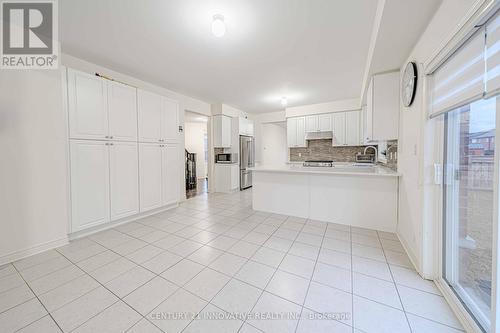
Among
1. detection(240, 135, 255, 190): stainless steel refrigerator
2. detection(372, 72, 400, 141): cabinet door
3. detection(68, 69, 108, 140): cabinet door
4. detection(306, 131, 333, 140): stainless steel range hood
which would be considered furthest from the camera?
detection(240, 135, 255, 190): stainless steel refrigerator

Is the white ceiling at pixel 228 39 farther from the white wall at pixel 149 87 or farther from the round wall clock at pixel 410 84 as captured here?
the round wall clock at pixel 410 84

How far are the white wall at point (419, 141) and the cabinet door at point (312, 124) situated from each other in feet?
10.3

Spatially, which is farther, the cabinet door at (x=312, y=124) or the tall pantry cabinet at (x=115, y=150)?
the cabinet door at (x=312, y=124)

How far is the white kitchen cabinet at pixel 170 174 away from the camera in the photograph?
370 cm

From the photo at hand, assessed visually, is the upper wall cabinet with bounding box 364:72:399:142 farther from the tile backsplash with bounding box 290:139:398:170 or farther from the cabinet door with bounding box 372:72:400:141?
the tile backsplash with bounding box 290:139:398:170

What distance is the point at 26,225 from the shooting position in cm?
208

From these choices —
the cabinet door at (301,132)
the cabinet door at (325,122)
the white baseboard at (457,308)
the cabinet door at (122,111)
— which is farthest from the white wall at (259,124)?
the white baseboard at (457,308)

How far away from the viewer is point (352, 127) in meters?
5.02

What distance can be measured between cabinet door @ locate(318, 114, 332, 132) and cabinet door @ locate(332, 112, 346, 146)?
0.10 m

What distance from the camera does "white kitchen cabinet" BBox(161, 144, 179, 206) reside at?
12.1 feet

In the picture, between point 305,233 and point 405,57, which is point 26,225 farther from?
point 405,57

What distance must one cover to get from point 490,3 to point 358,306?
1.93 metres

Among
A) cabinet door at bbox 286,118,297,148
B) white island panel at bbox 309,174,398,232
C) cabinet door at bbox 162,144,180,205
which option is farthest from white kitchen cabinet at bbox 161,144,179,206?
cabinet door at bbox 286,118,297,148

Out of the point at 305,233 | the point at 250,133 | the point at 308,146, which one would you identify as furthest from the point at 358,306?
the point at 250,133
